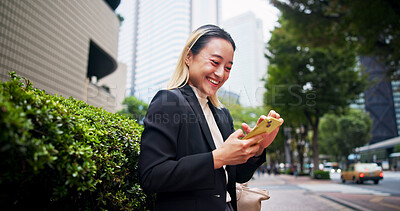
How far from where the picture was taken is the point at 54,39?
2.05 m

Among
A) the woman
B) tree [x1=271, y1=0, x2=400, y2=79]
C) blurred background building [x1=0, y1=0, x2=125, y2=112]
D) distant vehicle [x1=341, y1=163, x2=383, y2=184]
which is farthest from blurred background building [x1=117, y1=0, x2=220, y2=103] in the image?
distant vehicle [x1=341, y1=163, x2=383, y2=184]

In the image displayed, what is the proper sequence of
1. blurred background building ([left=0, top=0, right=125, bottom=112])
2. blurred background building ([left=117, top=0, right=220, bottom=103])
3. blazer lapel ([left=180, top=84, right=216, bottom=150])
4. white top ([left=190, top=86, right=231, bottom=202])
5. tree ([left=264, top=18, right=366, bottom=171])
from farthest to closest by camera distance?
tree ([left=264, top=18, right=366, bottom=171]) < blurred background building ([left=117, top=0, right=220, bottom=103]) < blurred background building ([left=0, top=0, right=125, bottom=112]) < white top ([left=190, top=86, right=231, bottom=202]) < blazer lapel ([left=180, top=84, right=216, bottom=150])

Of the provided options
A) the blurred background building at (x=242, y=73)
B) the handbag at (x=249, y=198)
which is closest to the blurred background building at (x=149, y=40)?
the blurred background building at (x=242, y=73)

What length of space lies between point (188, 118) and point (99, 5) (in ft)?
5.80

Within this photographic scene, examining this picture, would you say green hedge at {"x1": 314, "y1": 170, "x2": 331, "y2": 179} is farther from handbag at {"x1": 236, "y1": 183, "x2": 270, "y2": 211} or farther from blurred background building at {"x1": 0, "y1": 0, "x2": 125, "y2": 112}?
blurred background building at {"x1": 0, "y1": 0, "x2": 125, "y2": 112}

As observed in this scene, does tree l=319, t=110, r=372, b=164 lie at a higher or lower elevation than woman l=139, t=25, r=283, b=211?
higher

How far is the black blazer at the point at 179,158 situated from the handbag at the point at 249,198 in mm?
350

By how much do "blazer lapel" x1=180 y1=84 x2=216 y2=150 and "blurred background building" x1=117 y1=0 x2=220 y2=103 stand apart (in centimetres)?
119

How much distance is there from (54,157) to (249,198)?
4.32 ft

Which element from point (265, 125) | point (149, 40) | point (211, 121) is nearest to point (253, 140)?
point (265, 125)

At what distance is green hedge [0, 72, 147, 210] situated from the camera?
93 cm

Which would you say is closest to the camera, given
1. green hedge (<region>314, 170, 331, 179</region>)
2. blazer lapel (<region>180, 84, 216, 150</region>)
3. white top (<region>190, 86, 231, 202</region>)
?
blazer lapel (<region>180, 84, 216, 150</region>)

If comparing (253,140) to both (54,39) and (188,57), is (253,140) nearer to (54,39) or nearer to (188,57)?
(188,57)

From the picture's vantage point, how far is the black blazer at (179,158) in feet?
3.88
